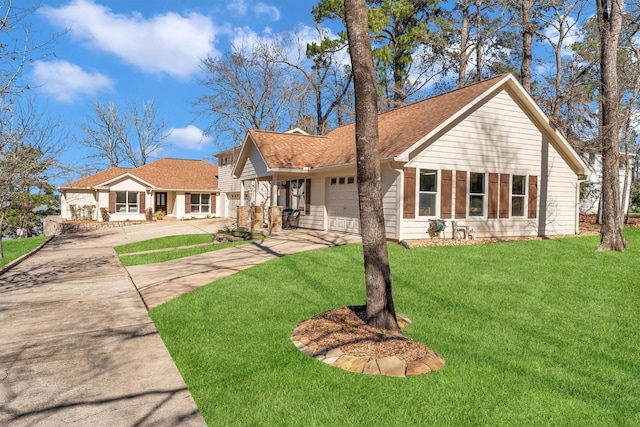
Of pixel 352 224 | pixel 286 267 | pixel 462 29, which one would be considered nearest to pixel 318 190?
pixel 352 224

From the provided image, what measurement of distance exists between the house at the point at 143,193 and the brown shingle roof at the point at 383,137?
14350 millimetres

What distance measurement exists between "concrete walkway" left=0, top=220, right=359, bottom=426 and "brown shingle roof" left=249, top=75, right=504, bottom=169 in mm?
6837

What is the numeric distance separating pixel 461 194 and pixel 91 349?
464 inches

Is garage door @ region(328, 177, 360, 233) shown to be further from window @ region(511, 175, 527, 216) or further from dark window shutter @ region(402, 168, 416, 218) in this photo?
window @ region(511, 175, 527, 216)

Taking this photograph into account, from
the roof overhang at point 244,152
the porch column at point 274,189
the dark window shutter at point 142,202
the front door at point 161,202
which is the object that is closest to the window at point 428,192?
the porch column at point 274,189

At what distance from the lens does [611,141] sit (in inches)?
450

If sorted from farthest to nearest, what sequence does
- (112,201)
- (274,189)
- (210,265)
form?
1. (112,201)
2. (274,189)
3. (210,265)

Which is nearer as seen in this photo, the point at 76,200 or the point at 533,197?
the point at 533,197

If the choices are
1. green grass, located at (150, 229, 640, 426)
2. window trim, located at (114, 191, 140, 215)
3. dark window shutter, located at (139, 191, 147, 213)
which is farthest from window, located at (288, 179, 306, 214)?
window trim, located at (114, 191, 140, 215)

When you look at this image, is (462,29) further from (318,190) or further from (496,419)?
(496,419)

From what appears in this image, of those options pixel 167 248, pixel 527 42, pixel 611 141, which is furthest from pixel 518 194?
pixel 167 248

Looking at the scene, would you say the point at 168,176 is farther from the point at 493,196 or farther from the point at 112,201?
the point at 493,196

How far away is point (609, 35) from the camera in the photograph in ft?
37.9

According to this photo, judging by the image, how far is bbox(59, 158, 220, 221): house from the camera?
92.7 ft
